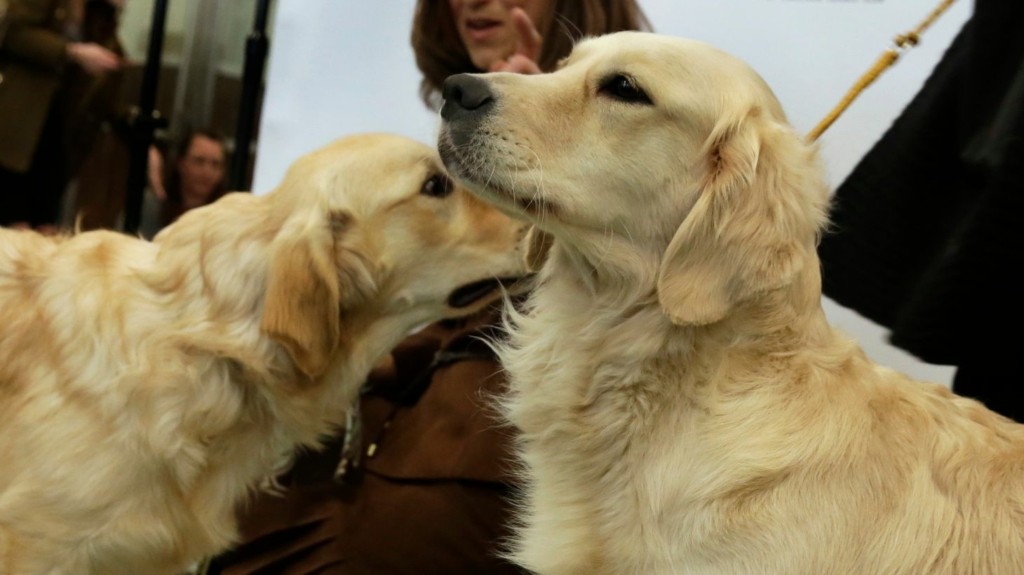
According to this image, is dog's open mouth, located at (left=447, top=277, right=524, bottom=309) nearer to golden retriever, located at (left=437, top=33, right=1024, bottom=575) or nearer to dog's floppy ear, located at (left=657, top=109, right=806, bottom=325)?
golden retriever, located at (left=437, top=33, right=1024, bottom=575)

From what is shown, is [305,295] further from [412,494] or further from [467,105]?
[467,105]

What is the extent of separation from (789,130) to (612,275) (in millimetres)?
279

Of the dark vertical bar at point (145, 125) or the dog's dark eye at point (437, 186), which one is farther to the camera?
the dark vertical bar at point (145, 125)

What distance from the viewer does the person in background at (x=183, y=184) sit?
295 centimetres

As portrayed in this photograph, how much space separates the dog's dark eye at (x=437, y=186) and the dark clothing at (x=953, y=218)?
0.65 m

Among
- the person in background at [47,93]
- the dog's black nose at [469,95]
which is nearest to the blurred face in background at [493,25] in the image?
the dog's black nose at [469,95]

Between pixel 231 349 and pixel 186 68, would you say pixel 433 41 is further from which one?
Answer: pixel 186 68

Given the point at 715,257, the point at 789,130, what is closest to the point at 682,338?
the point at 715,257

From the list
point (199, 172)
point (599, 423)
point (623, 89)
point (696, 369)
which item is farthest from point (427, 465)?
point (199, 172)

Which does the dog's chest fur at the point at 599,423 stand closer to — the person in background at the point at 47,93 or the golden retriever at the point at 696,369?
the golden retriever at the point at 696,369

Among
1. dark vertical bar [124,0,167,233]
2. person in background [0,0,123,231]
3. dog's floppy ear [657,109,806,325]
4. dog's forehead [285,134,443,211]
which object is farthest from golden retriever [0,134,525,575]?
person in background [0,0,123,231]

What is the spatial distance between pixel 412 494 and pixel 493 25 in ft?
3.32

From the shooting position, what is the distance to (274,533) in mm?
Answer: 1546

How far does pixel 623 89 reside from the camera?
1043 mm
